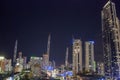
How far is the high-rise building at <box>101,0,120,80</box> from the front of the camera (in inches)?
1797

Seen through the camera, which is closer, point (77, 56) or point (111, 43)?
point (111, 43)

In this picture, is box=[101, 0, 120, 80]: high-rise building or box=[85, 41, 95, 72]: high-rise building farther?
box=[85, 41, 95, 72]: high-rise building

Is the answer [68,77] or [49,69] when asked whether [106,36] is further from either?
[49,69]

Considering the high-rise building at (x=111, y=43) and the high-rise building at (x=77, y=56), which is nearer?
the high-rise building at (x=111, y=43)

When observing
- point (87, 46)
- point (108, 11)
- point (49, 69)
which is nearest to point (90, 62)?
point (87, 46)

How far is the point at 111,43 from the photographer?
→ 47469 millimetres

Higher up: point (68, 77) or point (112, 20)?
point (112, 20)

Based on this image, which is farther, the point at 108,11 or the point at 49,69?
the point at 49,69

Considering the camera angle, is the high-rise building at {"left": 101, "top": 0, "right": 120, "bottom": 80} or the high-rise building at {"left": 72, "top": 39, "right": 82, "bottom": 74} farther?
the high-rise building at {"left": 72, "top": 39, "right": 82, "bottom": 74}

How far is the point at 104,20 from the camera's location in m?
52.1

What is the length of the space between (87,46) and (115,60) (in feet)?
46.2

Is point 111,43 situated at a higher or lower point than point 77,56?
higher

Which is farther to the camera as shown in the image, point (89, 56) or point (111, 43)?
point (89, 56)

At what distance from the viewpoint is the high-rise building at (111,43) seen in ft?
150
